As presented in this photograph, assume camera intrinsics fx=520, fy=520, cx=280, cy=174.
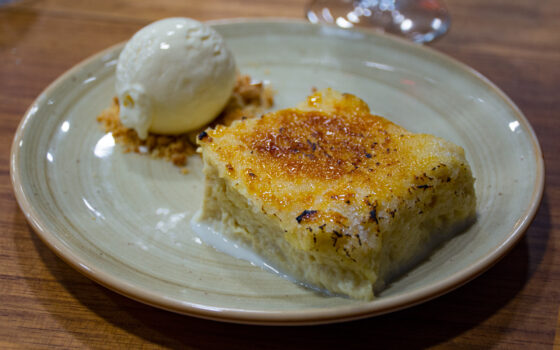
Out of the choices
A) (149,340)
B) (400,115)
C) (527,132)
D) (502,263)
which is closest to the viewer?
(149,340)

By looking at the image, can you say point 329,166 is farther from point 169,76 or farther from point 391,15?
point 391,15

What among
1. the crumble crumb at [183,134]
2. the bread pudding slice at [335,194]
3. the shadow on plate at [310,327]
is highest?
the bread pudding slice at [335,194]

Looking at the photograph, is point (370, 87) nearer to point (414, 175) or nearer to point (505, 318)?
point (414, 175)

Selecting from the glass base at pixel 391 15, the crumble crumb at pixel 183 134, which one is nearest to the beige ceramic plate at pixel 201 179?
the crumble crumb at pixel 183 134

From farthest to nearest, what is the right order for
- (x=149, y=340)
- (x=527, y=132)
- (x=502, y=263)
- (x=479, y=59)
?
1. (x=479, y=59)
2. (x=527, y=132)
3. (x=502, y=263)
4. (x=149, y=340)

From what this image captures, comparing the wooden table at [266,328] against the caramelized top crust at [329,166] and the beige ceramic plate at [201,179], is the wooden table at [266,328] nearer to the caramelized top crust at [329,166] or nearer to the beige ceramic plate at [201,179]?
the beige ceramic plate at [201,179]

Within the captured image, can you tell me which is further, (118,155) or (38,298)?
(118,155)

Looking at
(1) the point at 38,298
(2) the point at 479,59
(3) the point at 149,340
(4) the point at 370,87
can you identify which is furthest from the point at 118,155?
(2) the point at 479,59
